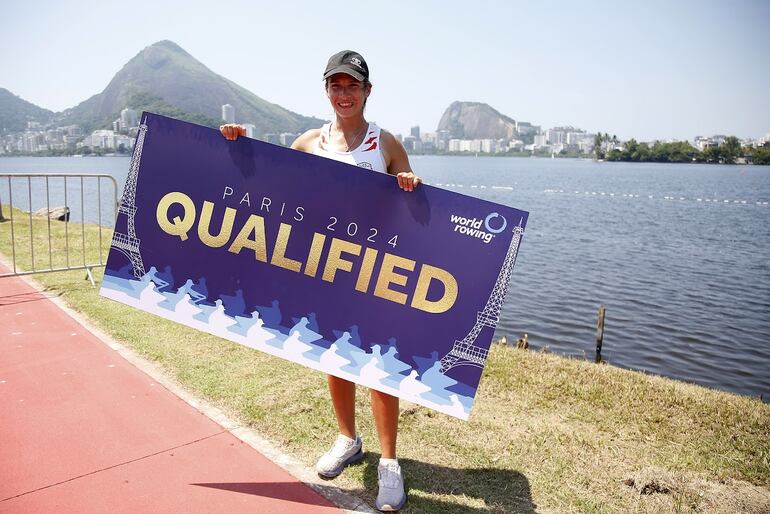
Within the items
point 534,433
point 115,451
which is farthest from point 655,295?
point 115,451

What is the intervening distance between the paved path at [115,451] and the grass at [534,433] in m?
0.29

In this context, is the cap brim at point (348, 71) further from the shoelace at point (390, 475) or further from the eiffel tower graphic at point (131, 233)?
the shoelace at point (390, 475)

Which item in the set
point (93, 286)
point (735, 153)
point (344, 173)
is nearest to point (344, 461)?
point (344, 173)

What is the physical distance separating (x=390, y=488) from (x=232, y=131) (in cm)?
224

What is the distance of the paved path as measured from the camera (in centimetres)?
290

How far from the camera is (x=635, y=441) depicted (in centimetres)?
387

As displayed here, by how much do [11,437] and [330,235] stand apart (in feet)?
8.32

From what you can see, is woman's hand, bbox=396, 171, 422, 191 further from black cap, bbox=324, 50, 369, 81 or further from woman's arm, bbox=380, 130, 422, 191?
black cap, bbox=324, 50, 369, 81

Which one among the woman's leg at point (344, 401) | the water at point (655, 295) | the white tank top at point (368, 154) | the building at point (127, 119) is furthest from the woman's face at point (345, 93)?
the building at point (127, 119)

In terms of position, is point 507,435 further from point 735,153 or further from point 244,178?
point 735,153

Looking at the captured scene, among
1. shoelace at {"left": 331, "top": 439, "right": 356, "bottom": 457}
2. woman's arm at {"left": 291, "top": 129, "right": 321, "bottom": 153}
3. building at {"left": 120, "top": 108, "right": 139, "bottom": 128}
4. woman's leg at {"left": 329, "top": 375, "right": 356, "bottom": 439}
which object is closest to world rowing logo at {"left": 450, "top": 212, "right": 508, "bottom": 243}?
woman's arm at {"left": 291, "top": 129, "right": 321, "bottom": 153}

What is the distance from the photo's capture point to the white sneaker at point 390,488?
2908 mm

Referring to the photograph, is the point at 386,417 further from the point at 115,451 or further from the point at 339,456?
the point at 115,451

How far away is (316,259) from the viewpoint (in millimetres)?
3129
